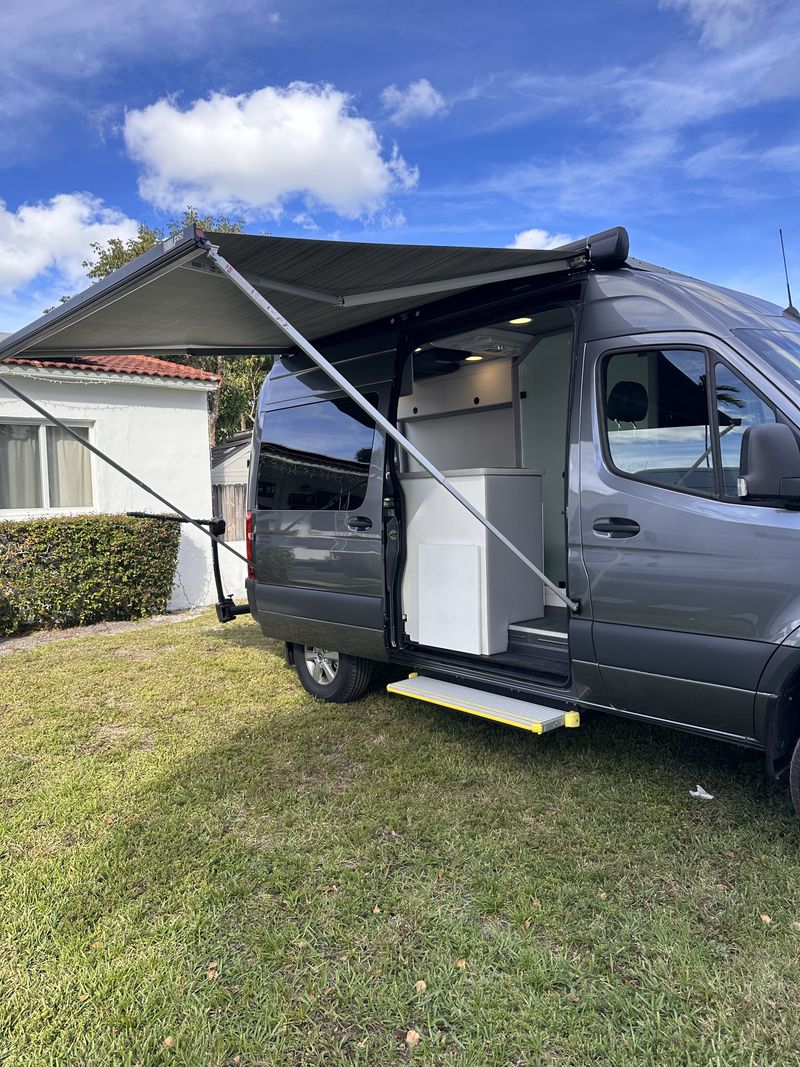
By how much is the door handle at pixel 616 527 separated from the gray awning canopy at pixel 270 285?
125cm

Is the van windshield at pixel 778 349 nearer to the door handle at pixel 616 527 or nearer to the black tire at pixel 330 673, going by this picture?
the door handle at pixel 616 527

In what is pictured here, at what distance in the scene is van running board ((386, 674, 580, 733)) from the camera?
3.66 metres

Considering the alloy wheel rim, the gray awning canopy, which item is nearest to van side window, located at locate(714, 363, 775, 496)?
the gray awning canopy

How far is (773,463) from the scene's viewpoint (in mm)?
2816

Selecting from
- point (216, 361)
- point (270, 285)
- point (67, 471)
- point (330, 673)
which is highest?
point (216, 361)

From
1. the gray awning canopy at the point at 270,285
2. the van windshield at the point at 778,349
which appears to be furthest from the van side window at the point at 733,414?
the gray awning canopy at the point at 270,285

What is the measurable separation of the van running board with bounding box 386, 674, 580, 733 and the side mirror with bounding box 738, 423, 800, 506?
145cm

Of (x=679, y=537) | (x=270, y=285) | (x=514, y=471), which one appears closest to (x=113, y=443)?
(x=270, y=285)

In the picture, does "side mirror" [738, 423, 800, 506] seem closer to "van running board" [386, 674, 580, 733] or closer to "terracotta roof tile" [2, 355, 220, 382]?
"van running board" [386, 674, 580, 733]

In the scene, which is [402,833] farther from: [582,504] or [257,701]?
[257,701]

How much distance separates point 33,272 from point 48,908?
1058 inches

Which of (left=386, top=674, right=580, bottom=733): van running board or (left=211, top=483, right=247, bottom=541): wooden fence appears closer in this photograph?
(left=386, top=674, right=580, bottom=733): van running board

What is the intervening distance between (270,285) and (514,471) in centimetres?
173

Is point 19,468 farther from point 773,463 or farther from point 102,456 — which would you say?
point 773,463
